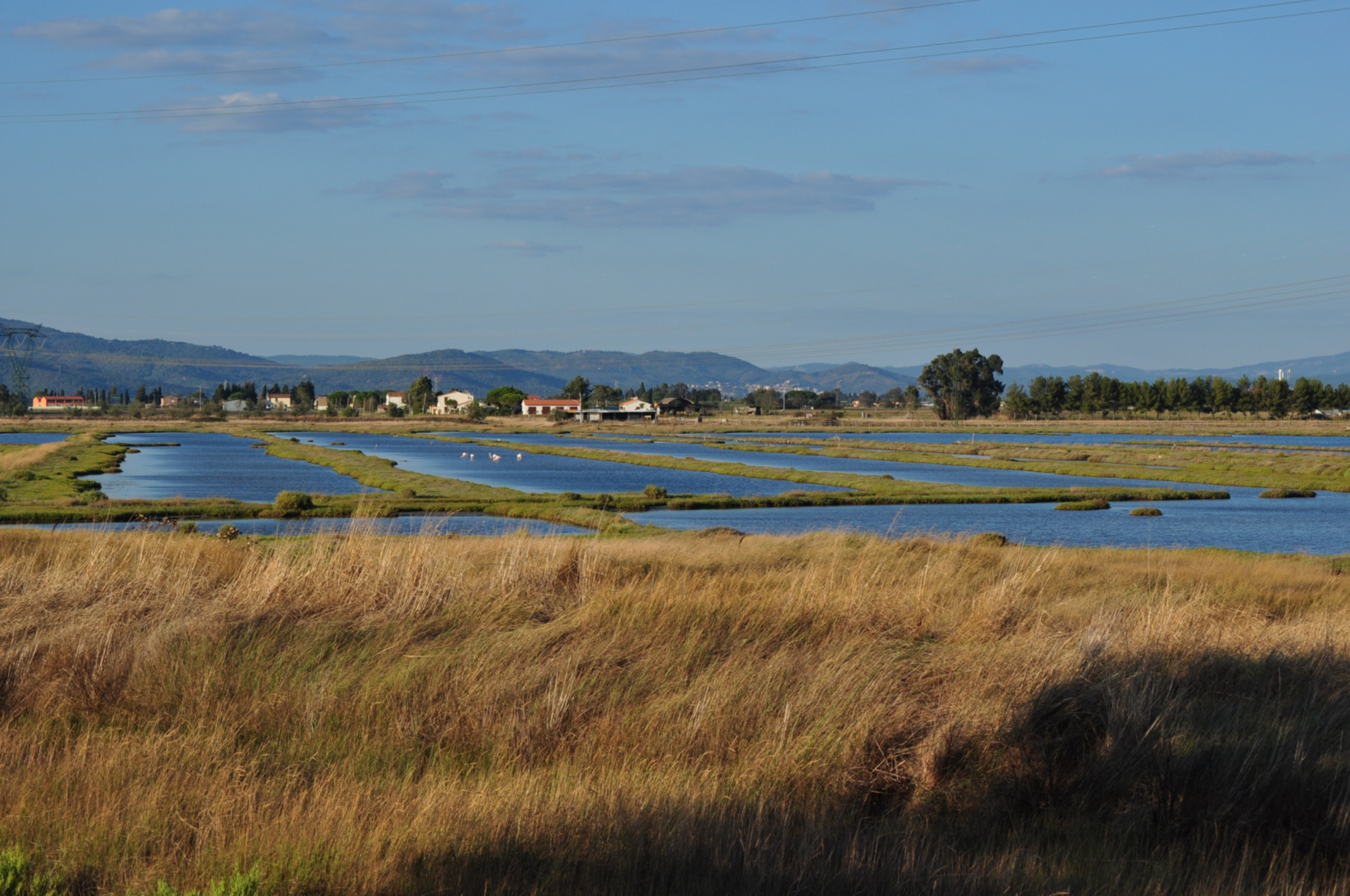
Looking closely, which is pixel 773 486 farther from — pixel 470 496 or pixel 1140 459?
pixel 1140 459

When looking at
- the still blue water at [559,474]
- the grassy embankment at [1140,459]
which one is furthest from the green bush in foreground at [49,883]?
the grassy embankment at [1140,459]

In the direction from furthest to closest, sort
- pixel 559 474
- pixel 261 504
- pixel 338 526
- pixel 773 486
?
1. pixel 559 474
2. pixel 773 486
3. pixel 261 504
4. pixel 338 526

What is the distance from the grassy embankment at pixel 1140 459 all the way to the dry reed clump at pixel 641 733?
62.2 meters

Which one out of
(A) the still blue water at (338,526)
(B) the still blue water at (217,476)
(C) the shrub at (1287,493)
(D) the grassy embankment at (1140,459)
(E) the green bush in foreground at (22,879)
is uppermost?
(E) the green bush in foreground at (22,879)

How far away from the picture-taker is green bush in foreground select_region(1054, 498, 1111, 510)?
51125 mm

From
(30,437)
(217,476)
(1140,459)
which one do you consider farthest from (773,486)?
(30,437)

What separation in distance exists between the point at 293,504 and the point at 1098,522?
31.7 metres

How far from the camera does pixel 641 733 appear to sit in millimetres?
7805

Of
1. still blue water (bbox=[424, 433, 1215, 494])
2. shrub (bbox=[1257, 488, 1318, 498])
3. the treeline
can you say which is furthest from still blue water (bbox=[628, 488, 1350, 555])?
the treeline

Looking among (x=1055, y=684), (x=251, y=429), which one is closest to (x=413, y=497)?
(x=1055, y=684)

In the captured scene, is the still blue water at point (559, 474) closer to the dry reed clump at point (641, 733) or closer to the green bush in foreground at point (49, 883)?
the dry reed clump at point (641, 733)

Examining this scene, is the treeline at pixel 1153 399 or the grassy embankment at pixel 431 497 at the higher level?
the treeline at pixel 1153 399

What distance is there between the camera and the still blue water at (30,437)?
4006 inches

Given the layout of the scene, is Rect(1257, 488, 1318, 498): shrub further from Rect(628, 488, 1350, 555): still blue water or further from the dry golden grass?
the dry golden grass
